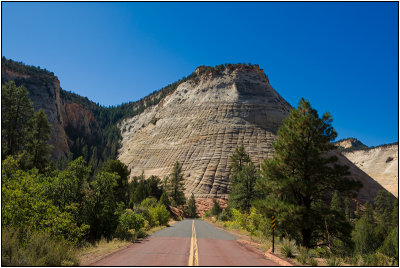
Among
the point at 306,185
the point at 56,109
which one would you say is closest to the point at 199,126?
the point at 56,109

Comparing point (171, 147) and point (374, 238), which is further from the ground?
point (171, 147)

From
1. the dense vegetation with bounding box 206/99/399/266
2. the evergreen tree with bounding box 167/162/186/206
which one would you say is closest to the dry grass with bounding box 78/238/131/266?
the dense vegetation with bounding box 206/99/399/266

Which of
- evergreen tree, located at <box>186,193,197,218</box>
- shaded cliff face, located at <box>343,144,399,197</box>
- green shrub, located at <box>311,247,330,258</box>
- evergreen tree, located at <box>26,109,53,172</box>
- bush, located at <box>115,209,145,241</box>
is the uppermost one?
shaded cliff face, located at <box>343,144,399,197</box>

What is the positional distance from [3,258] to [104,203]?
6.43 metres

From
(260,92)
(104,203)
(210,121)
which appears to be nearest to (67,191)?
(104,203)

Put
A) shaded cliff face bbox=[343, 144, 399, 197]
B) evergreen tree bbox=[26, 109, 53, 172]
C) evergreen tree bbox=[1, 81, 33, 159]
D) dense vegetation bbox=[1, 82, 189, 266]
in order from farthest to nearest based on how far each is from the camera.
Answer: shaded cliff face bbox=[343, 144, 399, 197], evergreen tree bbox=[26, 109, 53, 172], evergreen tree bbox=[1, 81, 33, 159], dense vegetation bbox=[1, 82, 189, 266]

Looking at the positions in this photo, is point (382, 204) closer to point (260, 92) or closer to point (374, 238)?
point (374, 238)

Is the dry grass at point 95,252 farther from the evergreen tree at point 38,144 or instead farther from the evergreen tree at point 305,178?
the evergreen tree at point 38,144

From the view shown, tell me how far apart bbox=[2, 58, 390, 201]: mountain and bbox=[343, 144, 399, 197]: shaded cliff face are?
136 feet

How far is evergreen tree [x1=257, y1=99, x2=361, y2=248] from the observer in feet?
44.3

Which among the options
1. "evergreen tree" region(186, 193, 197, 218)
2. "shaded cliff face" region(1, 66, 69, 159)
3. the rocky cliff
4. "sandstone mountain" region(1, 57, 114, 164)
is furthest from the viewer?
"sandstone mountain" region(1, 57, 114, 164)

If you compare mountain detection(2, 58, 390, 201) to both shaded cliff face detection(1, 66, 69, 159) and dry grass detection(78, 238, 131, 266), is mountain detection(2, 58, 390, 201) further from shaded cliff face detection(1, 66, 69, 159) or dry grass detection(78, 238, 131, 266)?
dry grass detection(78, 238, 131, 266)

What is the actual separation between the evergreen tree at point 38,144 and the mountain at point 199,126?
34706 millimetres

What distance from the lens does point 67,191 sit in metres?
11.1
